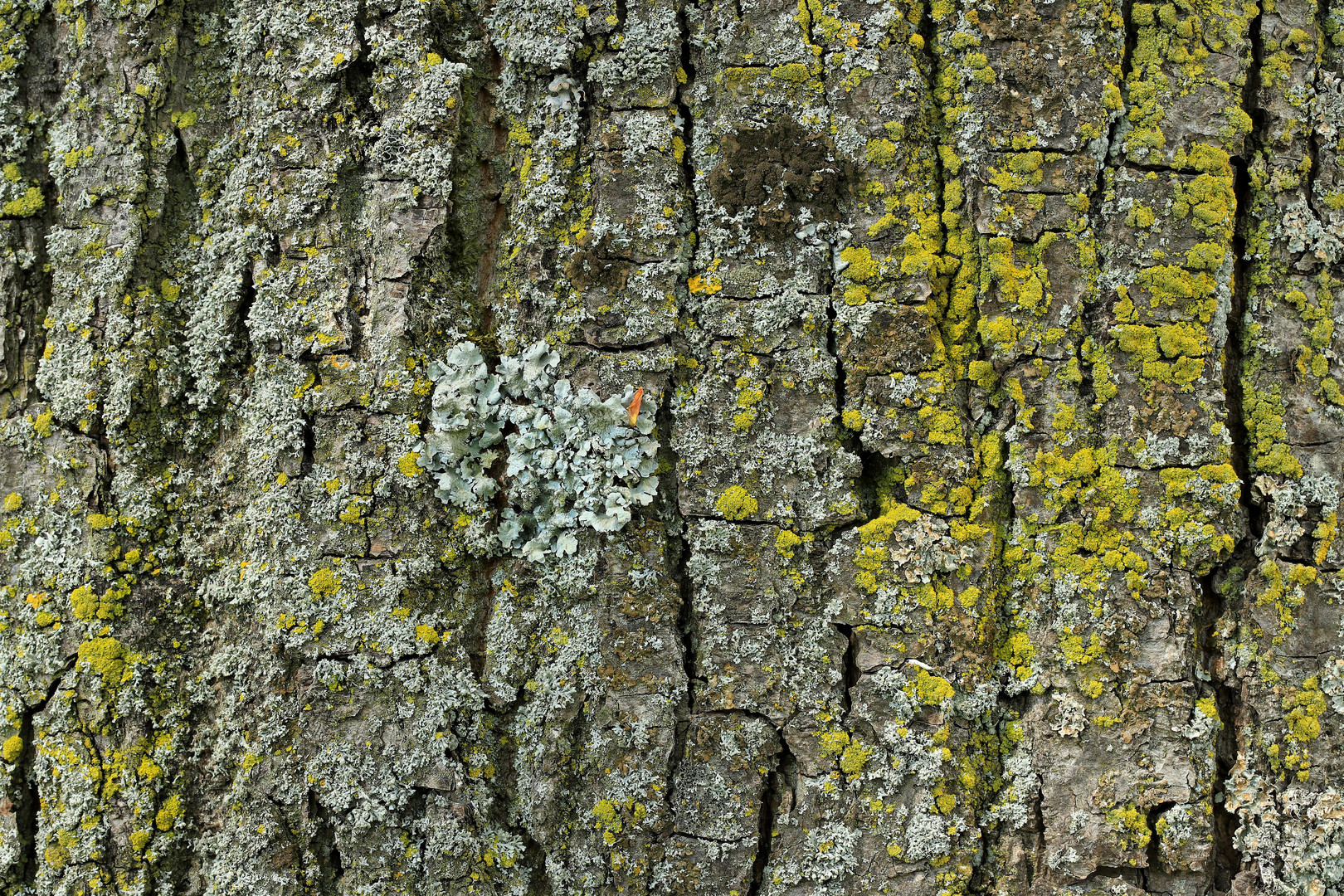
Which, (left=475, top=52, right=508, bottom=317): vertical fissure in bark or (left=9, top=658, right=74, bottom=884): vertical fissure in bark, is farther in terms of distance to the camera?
(left=475, top=52, right=508, bottom=317): vertical fissure in bark

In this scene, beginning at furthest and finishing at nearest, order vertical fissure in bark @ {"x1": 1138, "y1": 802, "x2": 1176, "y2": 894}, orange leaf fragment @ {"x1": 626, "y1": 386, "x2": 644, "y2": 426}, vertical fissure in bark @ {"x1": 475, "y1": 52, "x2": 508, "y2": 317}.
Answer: vertical fissure in bark @ {"x1": 475, "y1": 52, "x2": 508, "y2": 317} → orange leaf fragment @ {"x1": 626, "y1": 386, "x2": 644, "y2": 426} → vertical fissure in bark @ {"x1": 1138, "y1": 802, "x2": 1176, "y2": 894}

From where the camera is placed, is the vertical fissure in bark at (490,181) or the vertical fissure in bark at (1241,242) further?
the vertical fissure in bark at (490,181)

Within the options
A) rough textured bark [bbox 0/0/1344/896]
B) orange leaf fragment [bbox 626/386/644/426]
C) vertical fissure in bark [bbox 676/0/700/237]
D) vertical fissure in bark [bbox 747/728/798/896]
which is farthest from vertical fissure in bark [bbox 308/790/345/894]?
vertical fissure in bark [bbox 676/0/700/237]

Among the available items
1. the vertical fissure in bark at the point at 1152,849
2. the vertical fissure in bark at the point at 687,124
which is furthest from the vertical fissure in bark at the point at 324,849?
the vertical fissure in bark at the point at 1152,849

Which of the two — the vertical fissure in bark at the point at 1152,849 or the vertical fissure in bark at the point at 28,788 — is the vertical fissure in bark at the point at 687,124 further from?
the vertical fissure in bark at the point at 28,788

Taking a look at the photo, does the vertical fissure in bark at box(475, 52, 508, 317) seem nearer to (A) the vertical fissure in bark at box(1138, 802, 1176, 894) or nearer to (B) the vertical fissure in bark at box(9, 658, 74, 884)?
(B) the vertical fissure in bark at box(9, 658, 74, 884)

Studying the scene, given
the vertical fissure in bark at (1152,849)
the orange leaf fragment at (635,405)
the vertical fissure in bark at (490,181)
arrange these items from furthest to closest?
1. the vertical fissure in bark at (490,181)
2. the orange leaf fragment at (635,405)
3. the vertical fissure in bark at (1152,849)

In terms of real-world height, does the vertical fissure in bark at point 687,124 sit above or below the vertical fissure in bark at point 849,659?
above

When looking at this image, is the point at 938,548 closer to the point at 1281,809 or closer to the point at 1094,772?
the point at 1094,772

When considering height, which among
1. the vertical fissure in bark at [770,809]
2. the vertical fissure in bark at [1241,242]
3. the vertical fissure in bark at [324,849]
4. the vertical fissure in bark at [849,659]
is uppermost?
the vertical fissure in bark at [1241,242]
